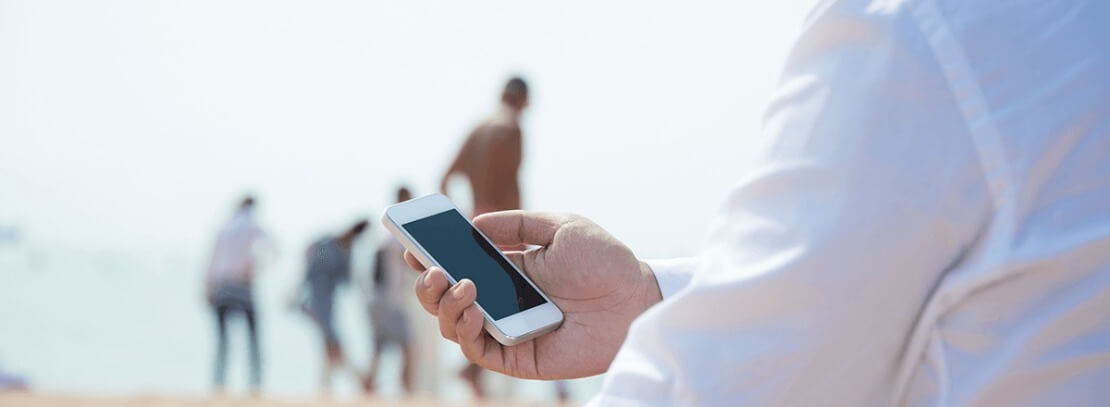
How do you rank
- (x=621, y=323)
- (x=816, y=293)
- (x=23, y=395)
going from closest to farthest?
(x=816, y=293)
(x=621, y=323)
(x=23, y=395)

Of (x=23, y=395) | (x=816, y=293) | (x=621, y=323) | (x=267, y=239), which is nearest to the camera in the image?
(x=816, y=293)

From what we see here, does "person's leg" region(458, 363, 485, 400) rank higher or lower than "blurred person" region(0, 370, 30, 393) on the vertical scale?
lower

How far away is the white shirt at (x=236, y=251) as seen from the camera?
927 centimetres

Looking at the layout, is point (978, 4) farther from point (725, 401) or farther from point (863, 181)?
point (725, 401)

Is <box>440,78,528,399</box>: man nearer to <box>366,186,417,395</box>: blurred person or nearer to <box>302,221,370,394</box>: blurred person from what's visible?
<box>366,186,417,395</box>: blurred person

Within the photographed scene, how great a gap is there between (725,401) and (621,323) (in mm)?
877

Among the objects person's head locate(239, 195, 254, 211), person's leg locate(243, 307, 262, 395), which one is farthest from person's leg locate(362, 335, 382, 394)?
person's head locate(239, 195, 254, 211)

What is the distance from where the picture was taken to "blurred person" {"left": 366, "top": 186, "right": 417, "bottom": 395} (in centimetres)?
916

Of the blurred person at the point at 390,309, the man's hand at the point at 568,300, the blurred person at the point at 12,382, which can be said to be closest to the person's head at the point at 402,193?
the blurred person at the point at 390,309

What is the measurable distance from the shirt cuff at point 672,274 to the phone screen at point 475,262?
22 cm

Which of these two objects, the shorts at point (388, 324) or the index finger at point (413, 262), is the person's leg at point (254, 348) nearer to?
the shorts at point (388, 324)

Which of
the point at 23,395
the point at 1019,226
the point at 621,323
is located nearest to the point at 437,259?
the point at 621,323

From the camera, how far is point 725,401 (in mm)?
1093

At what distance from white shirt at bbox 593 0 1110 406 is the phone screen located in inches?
33.9
